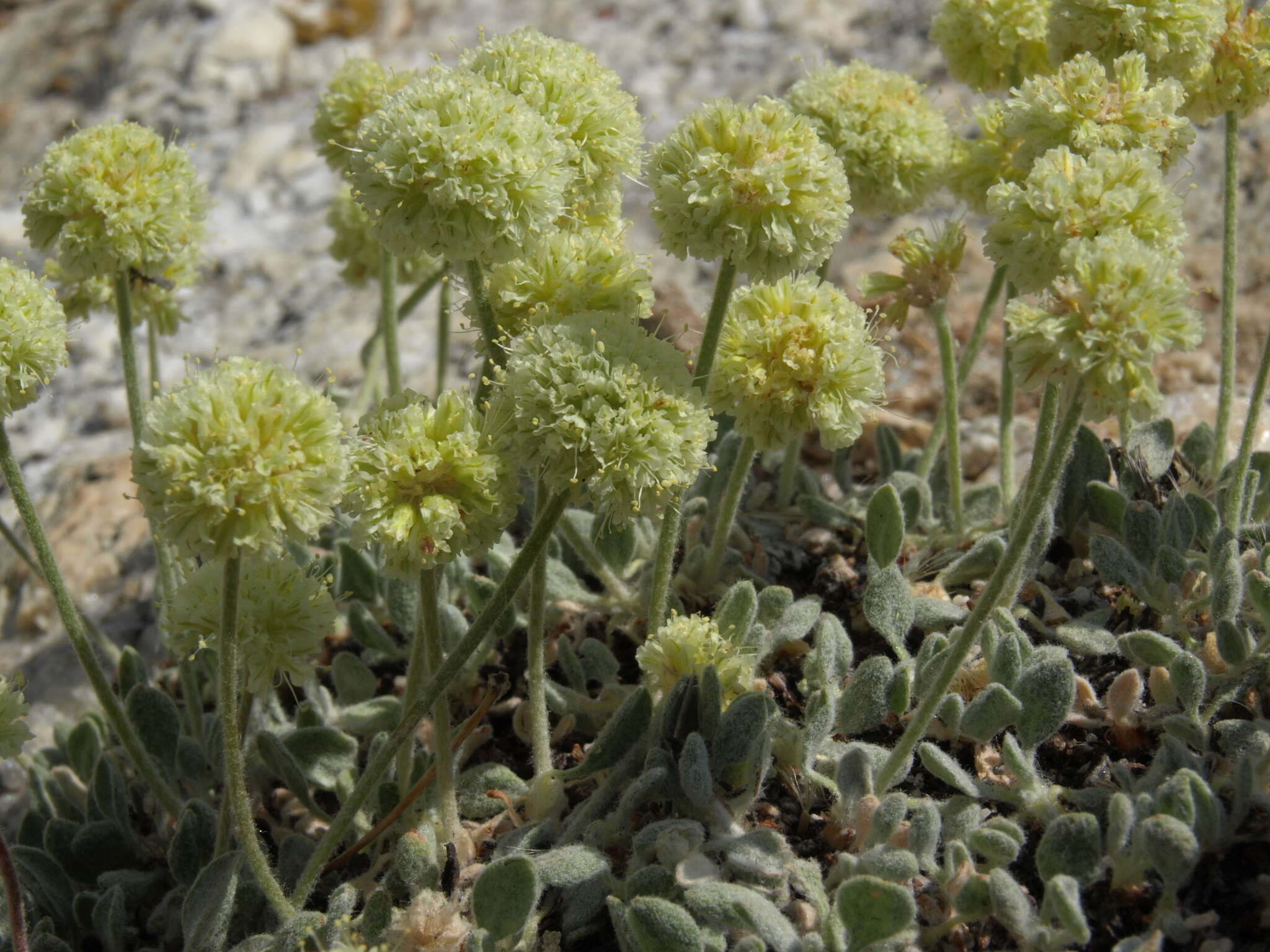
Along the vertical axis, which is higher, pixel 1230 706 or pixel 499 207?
pixel 499 207

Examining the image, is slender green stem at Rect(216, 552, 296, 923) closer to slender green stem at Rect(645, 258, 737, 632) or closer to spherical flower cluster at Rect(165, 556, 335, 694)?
spherical flower cluster at Rect(165, 556, 335, 694)

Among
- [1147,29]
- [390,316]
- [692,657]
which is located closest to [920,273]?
[1147,29]

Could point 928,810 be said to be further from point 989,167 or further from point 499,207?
point 989,167

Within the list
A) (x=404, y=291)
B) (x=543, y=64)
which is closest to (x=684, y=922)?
(x=543, y=64)

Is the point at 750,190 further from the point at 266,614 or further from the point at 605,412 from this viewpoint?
the point at 266,614

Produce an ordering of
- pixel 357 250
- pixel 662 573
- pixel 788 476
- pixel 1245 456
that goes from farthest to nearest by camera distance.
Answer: pixel 357 250 → pixel 788 476 → pixel 1245 456 → pixel 662 573

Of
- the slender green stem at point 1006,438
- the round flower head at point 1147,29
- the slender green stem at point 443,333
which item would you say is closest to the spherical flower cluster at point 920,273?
the slender green stem at point 1006,438

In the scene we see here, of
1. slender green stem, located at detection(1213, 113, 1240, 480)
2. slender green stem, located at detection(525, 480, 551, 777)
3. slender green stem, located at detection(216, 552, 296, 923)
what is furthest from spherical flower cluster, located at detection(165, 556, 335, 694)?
slender green stem, located at detection(1213, 113, 1240, 480)
